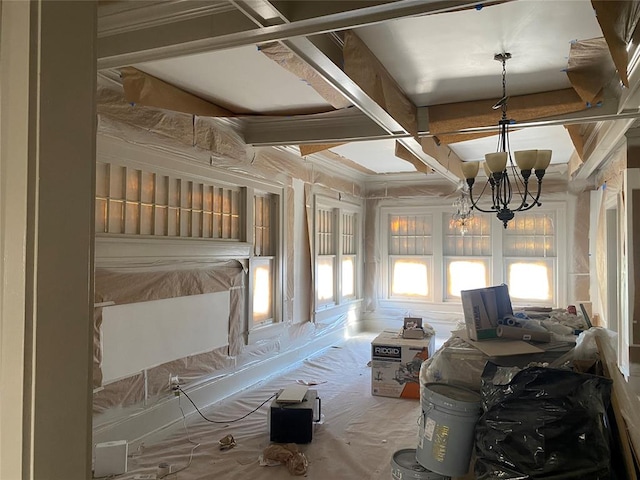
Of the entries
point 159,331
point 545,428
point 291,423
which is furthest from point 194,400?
point 545,428

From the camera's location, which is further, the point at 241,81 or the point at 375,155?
the point at 375,155

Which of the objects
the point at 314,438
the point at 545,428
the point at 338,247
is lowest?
the point at 314,438

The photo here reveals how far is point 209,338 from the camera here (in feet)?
13.6

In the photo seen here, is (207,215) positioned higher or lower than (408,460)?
higher

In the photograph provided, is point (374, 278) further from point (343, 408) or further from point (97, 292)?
point (97, 292)

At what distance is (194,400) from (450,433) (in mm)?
2350

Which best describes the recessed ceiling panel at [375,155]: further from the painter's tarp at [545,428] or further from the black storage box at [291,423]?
the painter's tarp at [545,428]

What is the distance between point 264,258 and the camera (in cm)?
507

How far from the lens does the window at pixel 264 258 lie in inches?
197

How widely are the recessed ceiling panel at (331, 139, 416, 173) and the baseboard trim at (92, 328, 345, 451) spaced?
2466mm

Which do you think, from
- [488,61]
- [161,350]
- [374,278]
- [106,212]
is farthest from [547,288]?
[106,212]

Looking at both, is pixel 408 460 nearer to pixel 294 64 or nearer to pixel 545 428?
pixel 545 428

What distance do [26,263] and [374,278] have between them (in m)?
7.48

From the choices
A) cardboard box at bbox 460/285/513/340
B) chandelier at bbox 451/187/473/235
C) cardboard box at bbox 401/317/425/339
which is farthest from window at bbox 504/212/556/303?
cardboard box at bbox 460/285/513/340
